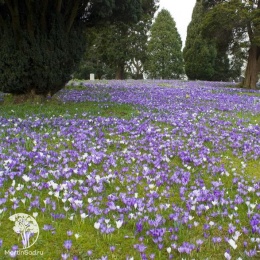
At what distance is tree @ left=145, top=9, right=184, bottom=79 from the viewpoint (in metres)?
42.8

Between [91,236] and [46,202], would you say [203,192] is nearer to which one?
[91,236]

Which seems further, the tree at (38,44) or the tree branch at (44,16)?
the tree branch at (44,16)

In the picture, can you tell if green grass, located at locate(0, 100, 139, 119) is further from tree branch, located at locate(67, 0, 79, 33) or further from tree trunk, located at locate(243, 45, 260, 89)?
tree trunk, located at locate(243, 45, 260, 89)

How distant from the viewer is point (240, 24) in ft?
75.8

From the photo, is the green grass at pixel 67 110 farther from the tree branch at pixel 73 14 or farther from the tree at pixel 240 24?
the tree at pixel 240 24

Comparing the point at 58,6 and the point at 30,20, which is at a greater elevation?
the point at 58,6

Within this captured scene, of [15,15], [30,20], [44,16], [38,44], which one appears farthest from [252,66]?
[15,15]

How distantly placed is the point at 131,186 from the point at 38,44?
27.4ft

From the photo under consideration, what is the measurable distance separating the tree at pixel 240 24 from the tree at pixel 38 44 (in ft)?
40.7

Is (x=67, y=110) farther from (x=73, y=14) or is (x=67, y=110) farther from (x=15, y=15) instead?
(x=73, y=14)

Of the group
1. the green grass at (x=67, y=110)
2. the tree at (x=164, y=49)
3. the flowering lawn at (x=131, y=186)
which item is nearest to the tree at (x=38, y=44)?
the green grass at (x=67, y=110)

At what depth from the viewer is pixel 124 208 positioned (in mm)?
4199

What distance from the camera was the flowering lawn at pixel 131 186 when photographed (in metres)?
3.57

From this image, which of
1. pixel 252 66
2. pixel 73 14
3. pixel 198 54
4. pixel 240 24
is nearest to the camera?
pixel 73 14
